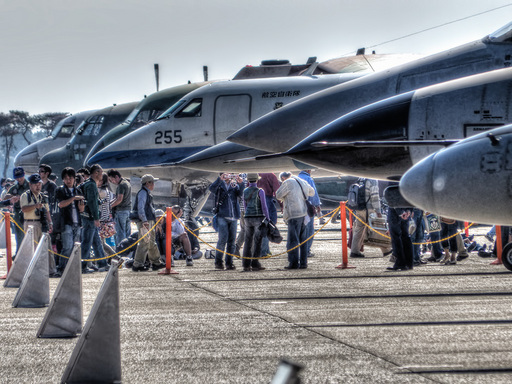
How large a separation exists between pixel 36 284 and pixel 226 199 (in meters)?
5.68

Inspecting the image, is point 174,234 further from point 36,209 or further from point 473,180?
point 473,180

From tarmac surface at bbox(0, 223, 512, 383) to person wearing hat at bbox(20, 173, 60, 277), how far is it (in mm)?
2022

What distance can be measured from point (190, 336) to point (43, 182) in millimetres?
8594

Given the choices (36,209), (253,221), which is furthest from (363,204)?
(36,209)

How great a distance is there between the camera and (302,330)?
829cm

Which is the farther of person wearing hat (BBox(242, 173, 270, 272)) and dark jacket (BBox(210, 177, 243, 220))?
dark jacket (BBox(210, 177, 243, 220))

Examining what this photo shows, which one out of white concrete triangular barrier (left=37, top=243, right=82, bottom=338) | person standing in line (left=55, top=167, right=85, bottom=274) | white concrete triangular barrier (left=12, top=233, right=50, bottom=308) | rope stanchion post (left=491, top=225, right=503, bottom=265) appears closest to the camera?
white concrete triangular barrier (left=37, top=243, right=82, bottom=338)

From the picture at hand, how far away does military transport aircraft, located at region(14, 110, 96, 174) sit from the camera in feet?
113

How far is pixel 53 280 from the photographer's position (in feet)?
46.5

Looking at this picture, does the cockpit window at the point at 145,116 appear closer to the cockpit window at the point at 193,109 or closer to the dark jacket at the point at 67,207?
the cockpit window at the point at 193,109

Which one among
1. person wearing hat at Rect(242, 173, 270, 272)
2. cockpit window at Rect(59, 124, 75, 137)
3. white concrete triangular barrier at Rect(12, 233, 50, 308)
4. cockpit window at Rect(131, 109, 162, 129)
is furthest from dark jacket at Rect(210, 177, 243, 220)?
cockpit window at Rect(59, 124, 75, 137)

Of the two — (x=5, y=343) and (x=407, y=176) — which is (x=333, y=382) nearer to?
(x=407, y=176)

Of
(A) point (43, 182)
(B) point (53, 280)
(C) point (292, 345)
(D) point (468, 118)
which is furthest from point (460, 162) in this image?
(A) point (43, 182)

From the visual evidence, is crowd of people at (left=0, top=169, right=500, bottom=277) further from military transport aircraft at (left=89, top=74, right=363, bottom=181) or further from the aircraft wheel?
military transport aircraft at (left=89, top=74, right=363, bottom=181)
